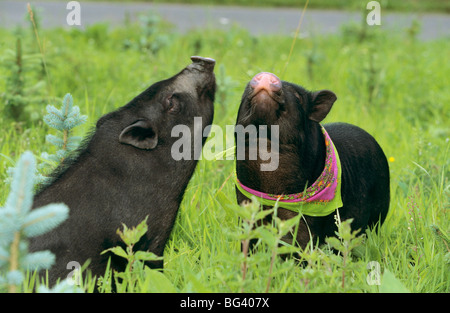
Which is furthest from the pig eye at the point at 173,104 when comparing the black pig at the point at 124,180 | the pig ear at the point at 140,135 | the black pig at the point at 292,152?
the black pig at the point at 292,152

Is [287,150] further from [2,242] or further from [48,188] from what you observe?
[2,242]

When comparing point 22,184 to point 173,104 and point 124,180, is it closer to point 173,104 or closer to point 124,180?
point 124,180

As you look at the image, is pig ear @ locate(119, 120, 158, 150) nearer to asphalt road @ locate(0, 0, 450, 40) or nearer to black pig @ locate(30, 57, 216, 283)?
black pig @ locate(30, 57, 216, 283)

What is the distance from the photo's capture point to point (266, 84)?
2.95 m

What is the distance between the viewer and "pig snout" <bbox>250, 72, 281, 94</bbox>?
2.95 meters

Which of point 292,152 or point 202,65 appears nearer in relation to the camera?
point 292,152

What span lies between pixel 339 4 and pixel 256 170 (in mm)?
11968

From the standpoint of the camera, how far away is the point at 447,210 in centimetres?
349

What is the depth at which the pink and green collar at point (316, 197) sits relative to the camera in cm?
307

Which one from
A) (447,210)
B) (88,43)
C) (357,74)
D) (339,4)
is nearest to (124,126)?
(447,210)

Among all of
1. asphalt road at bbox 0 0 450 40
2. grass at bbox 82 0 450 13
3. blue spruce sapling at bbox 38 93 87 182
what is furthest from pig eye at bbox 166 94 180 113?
grass at bbox 82 0 450 13

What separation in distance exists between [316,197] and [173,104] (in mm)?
864

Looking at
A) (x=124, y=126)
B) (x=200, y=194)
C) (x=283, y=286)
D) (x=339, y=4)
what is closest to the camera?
(x=283, y=286)

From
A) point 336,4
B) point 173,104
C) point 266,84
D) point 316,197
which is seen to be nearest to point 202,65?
point 173,104
